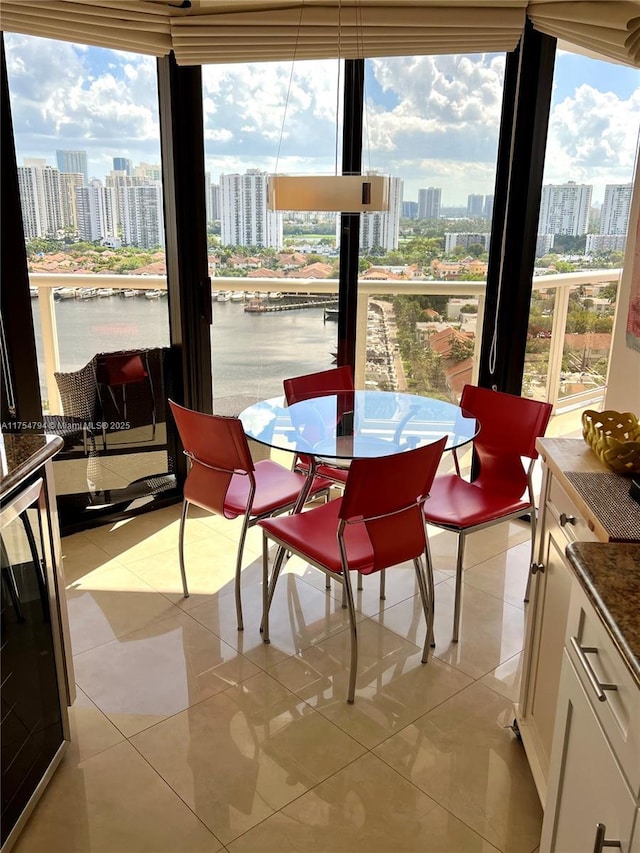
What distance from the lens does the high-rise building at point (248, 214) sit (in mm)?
3588

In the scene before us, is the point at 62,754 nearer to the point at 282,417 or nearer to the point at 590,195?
the point at 282,417

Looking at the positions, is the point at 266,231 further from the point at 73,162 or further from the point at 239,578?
the point at 239,578

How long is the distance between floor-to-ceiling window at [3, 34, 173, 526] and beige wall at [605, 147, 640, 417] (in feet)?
7.22

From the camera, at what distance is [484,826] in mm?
1896

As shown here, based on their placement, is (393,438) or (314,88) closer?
(393,438)

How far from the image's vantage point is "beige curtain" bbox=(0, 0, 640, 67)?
302cm

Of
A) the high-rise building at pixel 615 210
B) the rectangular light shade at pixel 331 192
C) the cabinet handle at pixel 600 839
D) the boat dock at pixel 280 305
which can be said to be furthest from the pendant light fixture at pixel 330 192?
the cabinet handle at pixel 600 839

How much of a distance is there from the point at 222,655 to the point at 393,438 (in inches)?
40.9

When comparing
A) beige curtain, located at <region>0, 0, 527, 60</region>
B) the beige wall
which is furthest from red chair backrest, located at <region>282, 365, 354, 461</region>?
beige curtain, located at <region>0, 0, 527, 60</region>

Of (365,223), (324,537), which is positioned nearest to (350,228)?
(365,223)

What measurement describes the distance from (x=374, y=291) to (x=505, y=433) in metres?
1.16

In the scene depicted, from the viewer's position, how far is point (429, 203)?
11.8 ft

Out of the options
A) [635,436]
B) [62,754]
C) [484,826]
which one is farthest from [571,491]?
[62,754]

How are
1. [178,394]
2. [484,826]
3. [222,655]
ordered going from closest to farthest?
[484,826], [222,655], [178,394]
